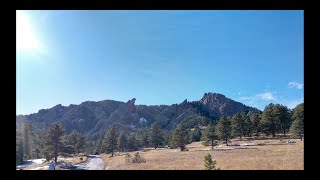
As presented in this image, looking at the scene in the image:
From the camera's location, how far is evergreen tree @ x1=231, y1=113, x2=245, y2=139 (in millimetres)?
11606

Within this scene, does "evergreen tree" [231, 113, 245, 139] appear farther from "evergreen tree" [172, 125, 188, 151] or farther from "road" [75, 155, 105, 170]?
"road" [75, 155, 105, 170]

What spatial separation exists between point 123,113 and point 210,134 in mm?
3278

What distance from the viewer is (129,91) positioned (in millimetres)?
7777

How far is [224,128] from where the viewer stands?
1175cm

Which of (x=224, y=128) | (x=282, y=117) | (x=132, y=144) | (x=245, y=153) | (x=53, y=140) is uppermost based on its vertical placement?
(x=282, y=117)

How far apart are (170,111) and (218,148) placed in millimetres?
2342

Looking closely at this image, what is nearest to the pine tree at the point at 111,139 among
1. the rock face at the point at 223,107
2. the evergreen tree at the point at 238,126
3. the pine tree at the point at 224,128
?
the rock face at the point at 223,107

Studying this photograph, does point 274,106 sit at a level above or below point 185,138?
above

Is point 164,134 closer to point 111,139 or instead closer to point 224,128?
point 111,139

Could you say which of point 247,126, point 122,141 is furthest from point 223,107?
point 122,141
